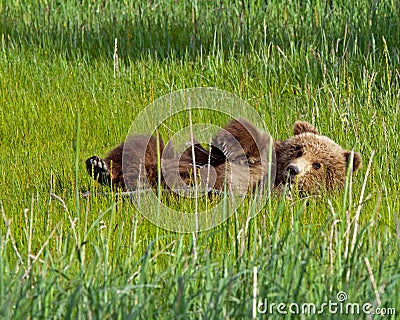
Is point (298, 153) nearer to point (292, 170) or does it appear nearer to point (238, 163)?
point (292, 170)

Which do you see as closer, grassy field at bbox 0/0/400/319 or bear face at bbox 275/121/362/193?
grassy field at bbox 0/0/400/319

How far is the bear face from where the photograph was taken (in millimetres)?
4234

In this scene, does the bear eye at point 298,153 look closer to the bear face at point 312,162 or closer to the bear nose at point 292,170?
the bear face at point 312,162

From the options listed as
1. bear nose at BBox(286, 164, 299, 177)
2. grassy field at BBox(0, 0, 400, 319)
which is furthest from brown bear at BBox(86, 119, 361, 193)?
grassy field at BBox(0, 0, 400, 319)

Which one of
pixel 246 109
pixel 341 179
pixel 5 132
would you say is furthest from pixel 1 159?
pixel 341 179

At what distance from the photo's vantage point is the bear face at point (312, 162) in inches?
167

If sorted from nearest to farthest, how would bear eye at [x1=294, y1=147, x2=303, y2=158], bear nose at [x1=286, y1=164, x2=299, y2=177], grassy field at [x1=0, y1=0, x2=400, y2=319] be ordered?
grassy field at [x1=0, y1=0, x2=400, y2=319], bear nose at [x1=286, y1=164, x2=299, y2=177], bear eye at [x1=294, y1=147, x2=303, y2=158]

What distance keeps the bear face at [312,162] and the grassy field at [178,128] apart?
0.42 ft

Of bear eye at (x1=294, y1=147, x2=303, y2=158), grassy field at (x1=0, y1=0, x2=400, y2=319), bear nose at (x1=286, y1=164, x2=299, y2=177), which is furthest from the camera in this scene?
bear eye at (x1=294, y1=147, x2=303, y2=158)

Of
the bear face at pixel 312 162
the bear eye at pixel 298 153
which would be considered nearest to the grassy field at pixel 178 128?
the bear face at pixel 312 162

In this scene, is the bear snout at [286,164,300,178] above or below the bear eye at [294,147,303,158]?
below

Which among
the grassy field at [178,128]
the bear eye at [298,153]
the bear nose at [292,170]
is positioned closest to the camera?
the grassy field at [178,128]

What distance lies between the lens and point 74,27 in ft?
27.1

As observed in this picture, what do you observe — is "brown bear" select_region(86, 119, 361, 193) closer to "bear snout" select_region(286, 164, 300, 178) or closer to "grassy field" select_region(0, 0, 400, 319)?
"bear snout" select_region(286, 164, 300, 178)
